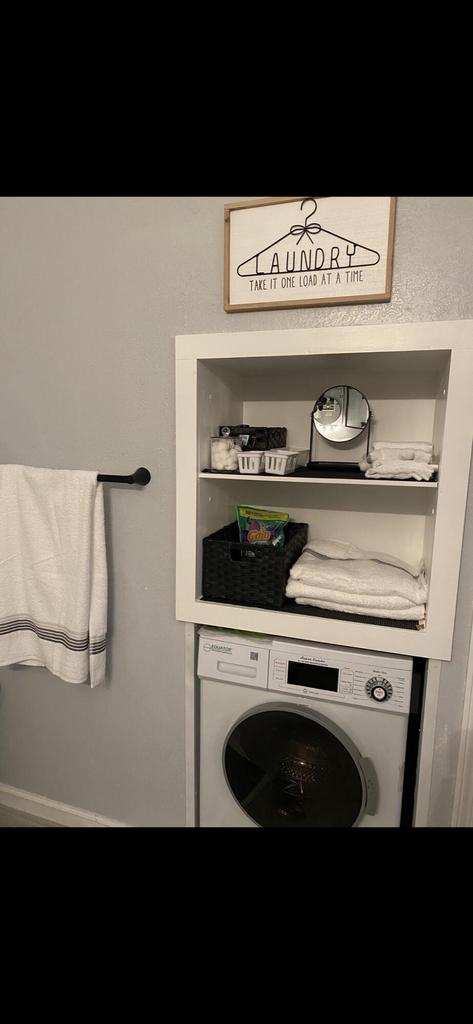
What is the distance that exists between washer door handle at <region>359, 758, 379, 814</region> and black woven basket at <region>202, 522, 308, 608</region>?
418 mm

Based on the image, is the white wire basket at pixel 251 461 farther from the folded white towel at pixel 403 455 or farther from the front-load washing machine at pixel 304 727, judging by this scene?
the front-load washing machine at pixel 304 727

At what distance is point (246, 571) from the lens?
117 centimetres

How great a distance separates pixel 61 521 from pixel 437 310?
3.32 feet

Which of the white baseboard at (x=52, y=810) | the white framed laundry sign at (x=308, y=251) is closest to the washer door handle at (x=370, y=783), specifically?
the white baseboard at (x=52, y=810)

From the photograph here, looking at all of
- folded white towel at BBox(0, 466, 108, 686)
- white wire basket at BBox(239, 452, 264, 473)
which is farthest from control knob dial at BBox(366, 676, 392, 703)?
folded white towel at BBox(0, 466, 108, 686)

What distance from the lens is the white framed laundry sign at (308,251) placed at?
0.97 m

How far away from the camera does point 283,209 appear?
103cm

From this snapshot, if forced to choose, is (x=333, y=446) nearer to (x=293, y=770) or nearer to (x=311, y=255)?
(x=311, y=255)

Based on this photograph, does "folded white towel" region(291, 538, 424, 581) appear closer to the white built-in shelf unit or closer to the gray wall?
the white built-in shelf unit

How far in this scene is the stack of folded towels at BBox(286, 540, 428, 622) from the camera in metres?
1.07

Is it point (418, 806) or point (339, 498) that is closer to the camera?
point (418, 806)

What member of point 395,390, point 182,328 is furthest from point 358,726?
point 182,328

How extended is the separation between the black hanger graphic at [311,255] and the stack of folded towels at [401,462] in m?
0.38
